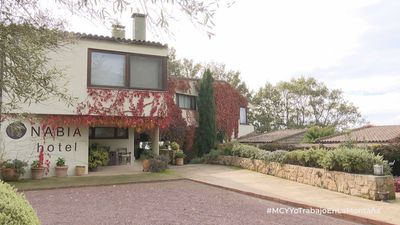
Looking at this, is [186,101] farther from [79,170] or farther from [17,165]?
[17,165]

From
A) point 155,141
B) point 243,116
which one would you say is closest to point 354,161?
point 155,141

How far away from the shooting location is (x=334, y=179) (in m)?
12.7

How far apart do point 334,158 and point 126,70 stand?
9052mm

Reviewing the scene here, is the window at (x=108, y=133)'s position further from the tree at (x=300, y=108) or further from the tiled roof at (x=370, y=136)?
the tree at (x=300, y=108)

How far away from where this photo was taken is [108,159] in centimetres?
1905

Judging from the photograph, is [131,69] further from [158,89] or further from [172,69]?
[172,69]

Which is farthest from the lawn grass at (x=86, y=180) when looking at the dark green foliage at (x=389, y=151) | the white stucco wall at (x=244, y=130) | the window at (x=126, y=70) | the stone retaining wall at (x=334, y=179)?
the white stucco wall at (x=244, y=130)

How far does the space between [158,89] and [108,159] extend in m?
4.71

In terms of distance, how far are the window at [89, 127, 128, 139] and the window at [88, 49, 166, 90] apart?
3644 mm

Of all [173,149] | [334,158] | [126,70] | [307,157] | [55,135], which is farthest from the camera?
[173,149]

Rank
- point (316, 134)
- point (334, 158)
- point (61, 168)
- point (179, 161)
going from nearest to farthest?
point (334, 158)
point (61, 168)
point (179, 161)
point (316, 134)

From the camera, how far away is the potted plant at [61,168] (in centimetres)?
1584

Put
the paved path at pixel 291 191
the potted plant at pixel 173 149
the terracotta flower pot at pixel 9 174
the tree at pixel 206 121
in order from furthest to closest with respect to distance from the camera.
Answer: the tree at pixel 206 121, the potted plant at pixel 173 149, the terracotta flower pot at pixel 9 174, the paved path at pixel 291 191

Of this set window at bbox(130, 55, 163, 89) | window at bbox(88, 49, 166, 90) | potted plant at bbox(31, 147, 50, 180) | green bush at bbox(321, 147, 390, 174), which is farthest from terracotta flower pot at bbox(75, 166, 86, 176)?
green bush at bbox(321, 147, 390, 174)
